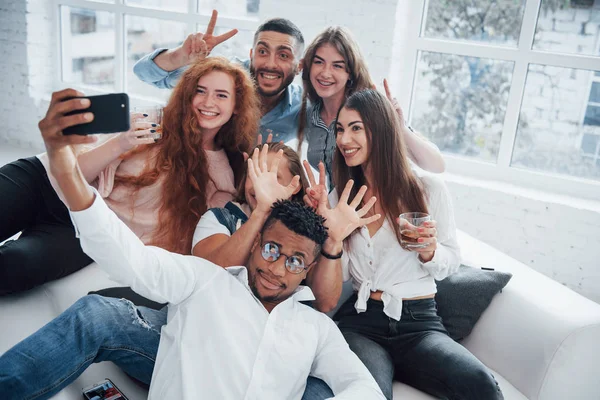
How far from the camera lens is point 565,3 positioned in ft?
9.84

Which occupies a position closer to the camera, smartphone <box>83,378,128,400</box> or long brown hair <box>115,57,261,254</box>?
smartphone <box>83,378,128,400</box>

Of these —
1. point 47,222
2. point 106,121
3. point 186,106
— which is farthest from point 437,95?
point 106,121

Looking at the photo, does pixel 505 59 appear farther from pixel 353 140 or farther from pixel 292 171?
pixel 292 171

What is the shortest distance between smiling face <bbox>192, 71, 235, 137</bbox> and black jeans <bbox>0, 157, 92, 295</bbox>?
1.98 feet

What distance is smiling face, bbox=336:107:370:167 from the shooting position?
1865mm

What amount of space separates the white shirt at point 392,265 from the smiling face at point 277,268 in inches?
10.3

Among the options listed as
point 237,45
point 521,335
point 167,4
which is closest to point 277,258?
point 521,335

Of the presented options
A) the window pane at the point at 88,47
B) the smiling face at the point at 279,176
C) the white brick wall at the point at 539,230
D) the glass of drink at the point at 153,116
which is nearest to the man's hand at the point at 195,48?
the glass of drink at the point at 153,116

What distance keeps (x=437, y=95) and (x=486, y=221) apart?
82 centimetres

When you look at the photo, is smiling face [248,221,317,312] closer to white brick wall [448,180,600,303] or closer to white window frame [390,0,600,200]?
white brick wall [448,180,600,303]

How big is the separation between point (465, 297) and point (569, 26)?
1840mm

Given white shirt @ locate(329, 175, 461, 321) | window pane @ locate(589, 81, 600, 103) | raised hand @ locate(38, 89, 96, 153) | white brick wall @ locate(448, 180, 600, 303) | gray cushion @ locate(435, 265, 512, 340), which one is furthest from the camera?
window pane @ locate(589, 81, 600, 103)

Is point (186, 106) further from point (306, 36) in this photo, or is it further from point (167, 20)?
point (167, 20)

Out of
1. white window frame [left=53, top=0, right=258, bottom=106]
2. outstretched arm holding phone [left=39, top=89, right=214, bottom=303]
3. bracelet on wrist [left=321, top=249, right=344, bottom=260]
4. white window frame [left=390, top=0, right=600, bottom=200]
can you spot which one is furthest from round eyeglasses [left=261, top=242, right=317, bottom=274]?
white window frame [left=53, top=0, right=258, bottom=106]
